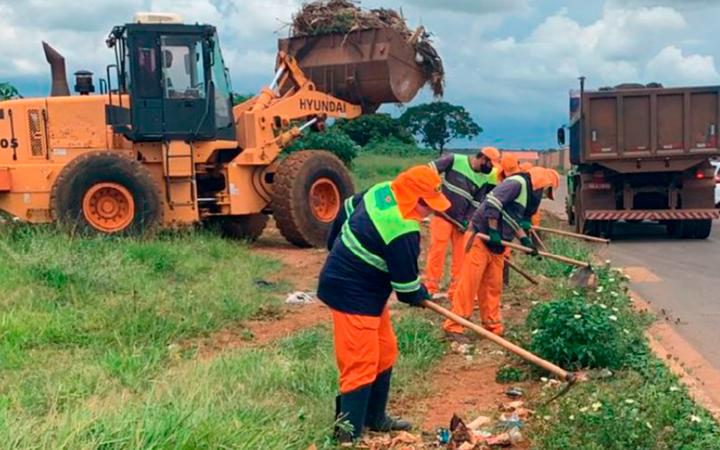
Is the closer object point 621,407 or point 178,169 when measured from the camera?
point 621,407

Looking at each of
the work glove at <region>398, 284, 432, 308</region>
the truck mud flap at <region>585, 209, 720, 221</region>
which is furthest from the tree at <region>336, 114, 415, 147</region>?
the work glove at <region>398, 284, 432, 308</region>

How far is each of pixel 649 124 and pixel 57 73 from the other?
30.4 ft

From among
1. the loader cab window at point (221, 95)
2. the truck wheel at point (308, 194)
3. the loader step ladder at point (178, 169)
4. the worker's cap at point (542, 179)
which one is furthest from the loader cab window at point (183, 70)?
the worker's cap at point (542, 179)

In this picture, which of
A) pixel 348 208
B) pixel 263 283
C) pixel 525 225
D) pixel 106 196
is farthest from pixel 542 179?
pixel 106 196

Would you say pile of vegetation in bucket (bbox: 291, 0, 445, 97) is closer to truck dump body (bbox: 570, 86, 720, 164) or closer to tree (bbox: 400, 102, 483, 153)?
truck dump body (bbox: 570, 86, 720, 164)

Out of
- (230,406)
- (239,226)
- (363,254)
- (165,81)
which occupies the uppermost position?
(165,81)

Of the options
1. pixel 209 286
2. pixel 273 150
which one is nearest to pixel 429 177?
pixel 209 286

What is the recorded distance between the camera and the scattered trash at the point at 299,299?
30.2 feet

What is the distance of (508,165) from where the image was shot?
902 centimetres

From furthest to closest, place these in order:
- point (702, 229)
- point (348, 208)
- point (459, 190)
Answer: point (702, 229) < point (459, 190) < point (348, 208)

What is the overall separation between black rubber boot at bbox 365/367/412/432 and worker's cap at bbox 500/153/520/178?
4031 mm

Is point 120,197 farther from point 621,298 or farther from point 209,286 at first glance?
point 621,298

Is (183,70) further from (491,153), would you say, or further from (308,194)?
(491,153)

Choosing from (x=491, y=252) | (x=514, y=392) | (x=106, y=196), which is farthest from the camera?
(x=106, y=196)
